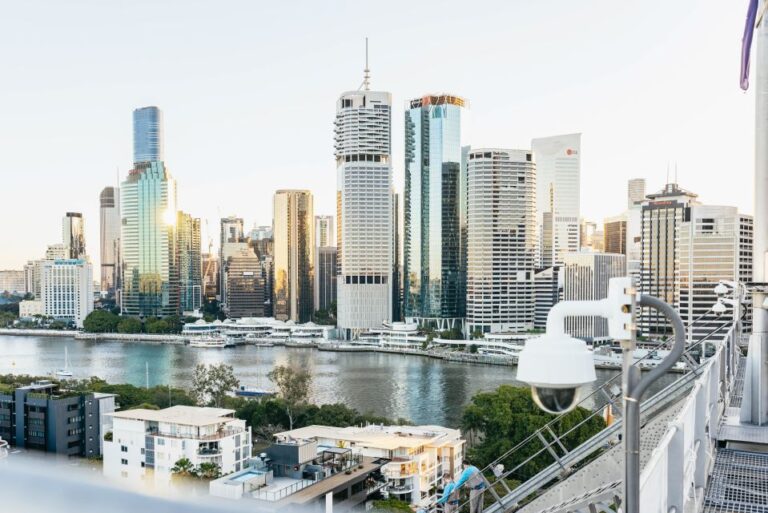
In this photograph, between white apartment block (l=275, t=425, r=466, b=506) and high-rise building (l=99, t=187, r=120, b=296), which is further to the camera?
high-rise building (l=99, t=187, r=120, b=296)

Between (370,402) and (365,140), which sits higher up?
(365,140)

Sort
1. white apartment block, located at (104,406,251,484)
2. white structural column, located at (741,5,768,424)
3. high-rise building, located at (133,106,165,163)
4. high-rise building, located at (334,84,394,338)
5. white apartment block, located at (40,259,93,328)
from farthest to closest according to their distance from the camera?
high-rise building, located at (133,106,165,163) < white apartment block, located at (40,259,93,328) < high-rise building, located at (334,84,394,338) < white apartment block, located at (104,406,251,484) < white structural column, located at (741,5,768,424)

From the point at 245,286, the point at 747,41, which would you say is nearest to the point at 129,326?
the point at 245,286

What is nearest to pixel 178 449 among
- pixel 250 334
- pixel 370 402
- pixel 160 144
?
pixel 370 402

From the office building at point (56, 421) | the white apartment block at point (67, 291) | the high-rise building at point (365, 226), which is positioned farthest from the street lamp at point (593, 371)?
the white apartment block at point (67, 291)

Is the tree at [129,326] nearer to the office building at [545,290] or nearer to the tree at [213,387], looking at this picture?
the office building at [545,290]

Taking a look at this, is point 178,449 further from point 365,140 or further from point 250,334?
point 365,140

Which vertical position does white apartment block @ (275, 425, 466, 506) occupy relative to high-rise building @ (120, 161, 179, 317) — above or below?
below

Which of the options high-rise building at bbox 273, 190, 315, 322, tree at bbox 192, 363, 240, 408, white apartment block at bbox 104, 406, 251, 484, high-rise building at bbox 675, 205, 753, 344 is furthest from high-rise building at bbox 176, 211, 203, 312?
white apartment block at bbox 104, 406, 251, 484

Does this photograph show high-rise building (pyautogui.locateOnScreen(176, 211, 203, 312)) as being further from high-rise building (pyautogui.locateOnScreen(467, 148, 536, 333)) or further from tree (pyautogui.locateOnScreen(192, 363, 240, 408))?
tree (pyautogui.locateOnScreen(192, 363, 240, 408))
